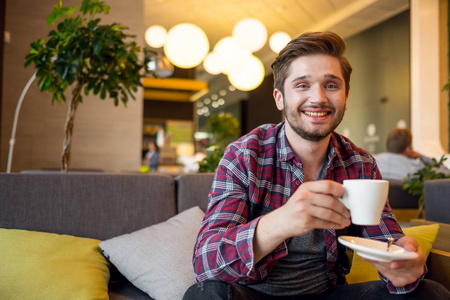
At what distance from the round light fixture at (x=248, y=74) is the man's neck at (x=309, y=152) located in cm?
338

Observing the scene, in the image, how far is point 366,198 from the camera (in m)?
0.75

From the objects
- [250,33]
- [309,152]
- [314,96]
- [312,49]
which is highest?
[250,33]

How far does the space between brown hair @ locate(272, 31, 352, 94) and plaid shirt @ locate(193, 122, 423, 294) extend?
0.21 metres

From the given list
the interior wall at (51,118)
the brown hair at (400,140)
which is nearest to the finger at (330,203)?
the brown hair at (400,140)

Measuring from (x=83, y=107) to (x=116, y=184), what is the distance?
3.44 m

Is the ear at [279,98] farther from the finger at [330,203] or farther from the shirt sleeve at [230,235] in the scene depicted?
the finger at [330,203]

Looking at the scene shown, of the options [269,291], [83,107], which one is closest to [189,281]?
[269,291]

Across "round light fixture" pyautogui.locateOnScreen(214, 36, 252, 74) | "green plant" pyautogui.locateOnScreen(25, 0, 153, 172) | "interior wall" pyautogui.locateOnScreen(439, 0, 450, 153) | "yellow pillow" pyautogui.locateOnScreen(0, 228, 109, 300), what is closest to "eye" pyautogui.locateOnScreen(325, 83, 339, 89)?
"yellow pillow" pyautogui.locateOnScreen(0, 228, 109, 300)

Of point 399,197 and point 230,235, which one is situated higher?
point 230,235

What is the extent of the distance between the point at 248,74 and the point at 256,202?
3.63 m

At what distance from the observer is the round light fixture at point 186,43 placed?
143 inches

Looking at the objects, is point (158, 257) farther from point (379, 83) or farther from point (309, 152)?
point (379, 83)

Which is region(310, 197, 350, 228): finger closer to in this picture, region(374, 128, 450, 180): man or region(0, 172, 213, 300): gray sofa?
region(0, 172, 213, 300): gray sofa

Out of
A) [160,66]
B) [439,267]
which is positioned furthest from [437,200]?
[160,66]
